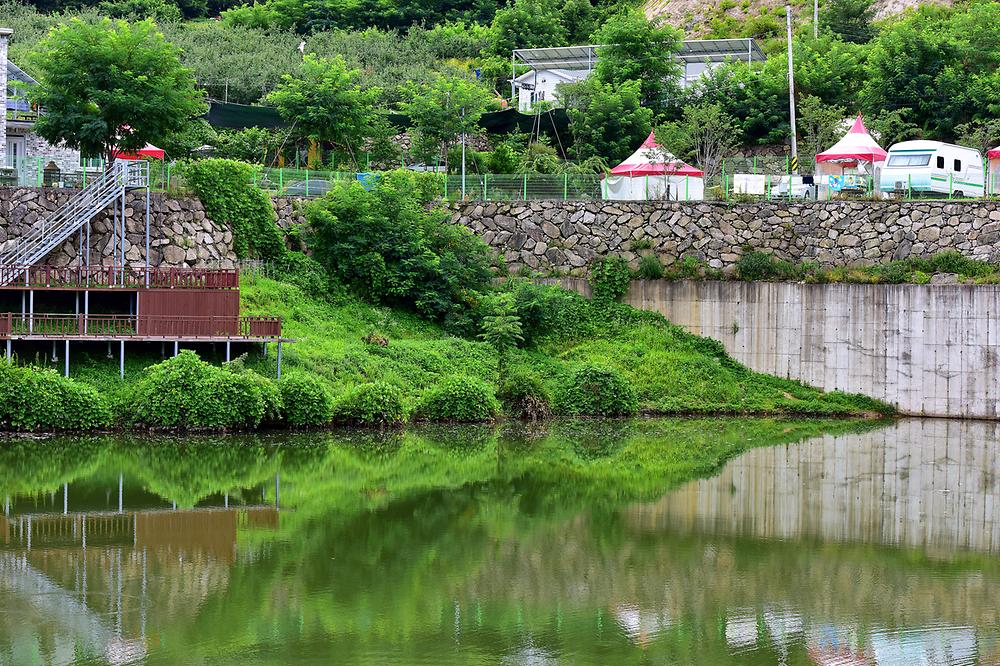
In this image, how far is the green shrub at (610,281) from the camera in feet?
149

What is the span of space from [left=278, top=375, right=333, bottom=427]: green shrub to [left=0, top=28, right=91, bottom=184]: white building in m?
14.8

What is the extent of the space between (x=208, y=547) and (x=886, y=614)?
10296 mm

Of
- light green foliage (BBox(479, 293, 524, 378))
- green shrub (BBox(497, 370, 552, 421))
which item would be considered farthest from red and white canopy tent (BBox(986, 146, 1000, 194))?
green shrub (BBox(497, 370, 552, 421))

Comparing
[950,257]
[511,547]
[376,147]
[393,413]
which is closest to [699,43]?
[376,147]

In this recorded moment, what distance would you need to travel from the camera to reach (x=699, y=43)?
229 ft

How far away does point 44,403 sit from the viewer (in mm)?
33438

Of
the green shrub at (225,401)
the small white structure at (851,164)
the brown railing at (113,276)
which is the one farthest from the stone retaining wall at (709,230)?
the green shrub at (225,401)

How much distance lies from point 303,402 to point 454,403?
4409 mm

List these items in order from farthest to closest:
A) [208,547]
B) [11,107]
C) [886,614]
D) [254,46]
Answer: [254,46] → [11,107] → [208,547] → [886,614]

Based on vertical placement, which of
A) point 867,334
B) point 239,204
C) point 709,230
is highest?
point 239,204

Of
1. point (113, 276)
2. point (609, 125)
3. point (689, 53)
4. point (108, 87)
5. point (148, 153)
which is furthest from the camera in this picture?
point (689, 53)

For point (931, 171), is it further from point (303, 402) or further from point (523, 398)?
point (303, 402)

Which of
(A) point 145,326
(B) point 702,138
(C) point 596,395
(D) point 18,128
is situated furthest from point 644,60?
(A) point 145,326

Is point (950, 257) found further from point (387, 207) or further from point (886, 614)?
point (886, 614)
